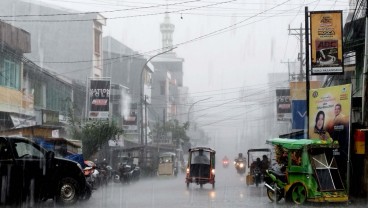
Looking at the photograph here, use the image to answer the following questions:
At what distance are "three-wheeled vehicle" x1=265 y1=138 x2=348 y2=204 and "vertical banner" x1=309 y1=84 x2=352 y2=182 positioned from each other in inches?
52.9

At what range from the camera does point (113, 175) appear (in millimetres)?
33156

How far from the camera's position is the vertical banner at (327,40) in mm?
20312

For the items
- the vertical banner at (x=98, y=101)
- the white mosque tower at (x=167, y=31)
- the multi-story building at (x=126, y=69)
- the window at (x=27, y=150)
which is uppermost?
the white mosque tower at (x=167, y=31)

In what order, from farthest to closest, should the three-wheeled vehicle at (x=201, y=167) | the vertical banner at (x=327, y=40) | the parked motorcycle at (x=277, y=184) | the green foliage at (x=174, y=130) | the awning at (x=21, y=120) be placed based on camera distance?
the green foliage at (x=174, y=130), the awning at (x=21, y=120), the three-wheeled vehicle at (x=201, y=167), the vertical banner at (x=327, y=40), the parked motorcycle at (x=277, y=184)

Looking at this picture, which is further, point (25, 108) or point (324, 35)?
point (25, 108)

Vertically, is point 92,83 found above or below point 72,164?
above

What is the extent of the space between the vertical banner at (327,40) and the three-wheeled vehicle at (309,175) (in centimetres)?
342

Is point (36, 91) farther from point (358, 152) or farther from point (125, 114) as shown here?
point (358, 152)

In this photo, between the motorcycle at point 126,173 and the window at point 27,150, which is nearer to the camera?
the window at point 27,150

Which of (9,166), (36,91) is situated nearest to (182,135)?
(36,91)

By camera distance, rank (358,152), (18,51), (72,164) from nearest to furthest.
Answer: (72,164) < (358,152) < (18,51)

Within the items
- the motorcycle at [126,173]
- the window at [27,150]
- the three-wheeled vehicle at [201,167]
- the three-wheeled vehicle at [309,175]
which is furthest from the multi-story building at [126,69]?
the window at [27,150]

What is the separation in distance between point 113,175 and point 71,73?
72.1ft

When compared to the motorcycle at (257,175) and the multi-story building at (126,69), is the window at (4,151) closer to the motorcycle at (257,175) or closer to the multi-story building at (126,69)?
the motorcycle at (257,175)
